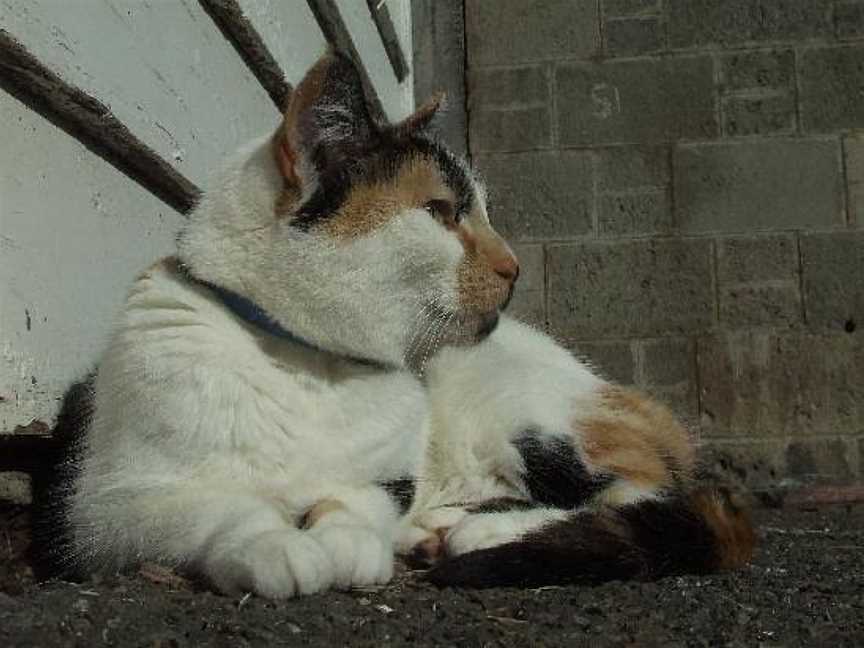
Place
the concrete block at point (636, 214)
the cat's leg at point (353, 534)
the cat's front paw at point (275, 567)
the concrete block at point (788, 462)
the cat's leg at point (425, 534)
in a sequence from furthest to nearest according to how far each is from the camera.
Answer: the concrete block at point (636, 214) → the concrete block at point (788, 462) → the cat's leg at point (425, 534) → the cat's leg at point (353, 534) → the cat's front paw at point (275, 567)

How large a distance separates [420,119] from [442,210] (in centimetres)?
25

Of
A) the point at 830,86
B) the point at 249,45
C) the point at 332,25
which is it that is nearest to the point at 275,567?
the point at 249,45

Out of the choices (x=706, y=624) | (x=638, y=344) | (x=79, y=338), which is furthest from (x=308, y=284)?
(x=638, y=344)

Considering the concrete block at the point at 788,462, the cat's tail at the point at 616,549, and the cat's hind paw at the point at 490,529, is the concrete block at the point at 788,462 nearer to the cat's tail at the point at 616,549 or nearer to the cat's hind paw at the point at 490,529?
the cat's tail at the point at 616,549

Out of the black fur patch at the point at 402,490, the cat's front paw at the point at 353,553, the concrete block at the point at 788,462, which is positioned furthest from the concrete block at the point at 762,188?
the cat's front paw at the point at 353,553

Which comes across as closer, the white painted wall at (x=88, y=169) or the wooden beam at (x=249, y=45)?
the white painted wall at (x=88, y=169)

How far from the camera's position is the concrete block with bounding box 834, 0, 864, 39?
4906mm

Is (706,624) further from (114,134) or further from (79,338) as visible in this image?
(114,134)

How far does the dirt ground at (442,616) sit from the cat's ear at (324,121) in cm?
79

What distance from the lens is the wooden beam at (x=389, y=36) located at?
4.80m

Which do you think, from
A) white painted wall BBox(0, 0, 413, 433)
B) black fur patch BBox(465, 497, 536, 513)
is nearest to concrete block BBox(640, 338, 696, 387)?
white painted wall BBox(0, 0, 413, 433)

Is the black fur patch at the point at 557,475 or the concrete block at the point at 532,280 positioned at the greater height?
the concrete block at the point at 532,280

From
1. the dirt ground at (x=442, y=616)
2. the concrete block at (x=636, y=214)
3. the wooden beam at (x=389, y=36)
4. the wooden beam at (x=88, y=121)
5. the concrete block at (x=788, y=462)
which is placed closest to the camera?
the dirt ground at (x=442, y=616)

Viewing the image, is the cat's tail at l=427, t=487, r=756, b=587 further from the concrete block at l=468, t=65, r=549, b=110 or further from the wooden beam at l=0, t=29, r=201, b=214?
the concrete block at l=468, t=65, r=549, b=110
